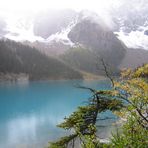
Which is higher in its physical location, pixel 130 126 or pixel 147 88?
pixel 147 88

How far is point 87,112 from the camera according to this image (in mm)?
13227

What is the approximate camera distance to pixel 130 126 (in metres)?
8.51

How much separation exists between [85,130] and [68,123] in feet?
2.38

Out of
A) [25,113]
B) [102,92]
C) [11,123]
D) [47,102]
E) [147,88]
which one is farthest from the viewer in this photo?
[47,102]

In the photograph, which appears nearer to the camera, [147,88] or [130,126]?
[130,126]

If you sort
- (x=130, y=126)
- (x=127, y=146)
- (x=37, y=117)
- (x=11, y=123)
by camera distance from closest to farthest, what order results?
(x=127, y=146), (x=130, y=126), (x=11, y=123), (x=37, y=117)

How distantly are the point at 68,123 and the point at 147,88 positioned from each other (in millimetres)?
3773

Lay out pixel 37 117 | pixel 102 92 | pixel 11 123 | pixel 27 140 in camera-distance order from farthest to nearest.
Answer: pixel 37 117, pixel 11 123, pixel 27 140, pixel 102 92

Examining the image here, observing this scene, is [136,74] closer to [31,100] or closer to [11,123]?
[11,123]

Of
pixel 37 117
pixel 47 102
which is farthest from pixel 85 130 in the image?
pixel 47 102

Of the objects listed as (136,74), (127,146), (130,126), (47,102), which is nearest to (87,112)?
(136,74)

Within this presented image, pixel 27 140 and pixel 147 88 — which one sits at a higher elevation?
pixel 147 88

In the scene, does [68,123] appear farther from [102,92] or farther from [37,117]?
[37,117]

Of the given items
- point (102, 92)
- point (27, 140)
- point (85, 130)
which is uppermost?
point (102, 92)
